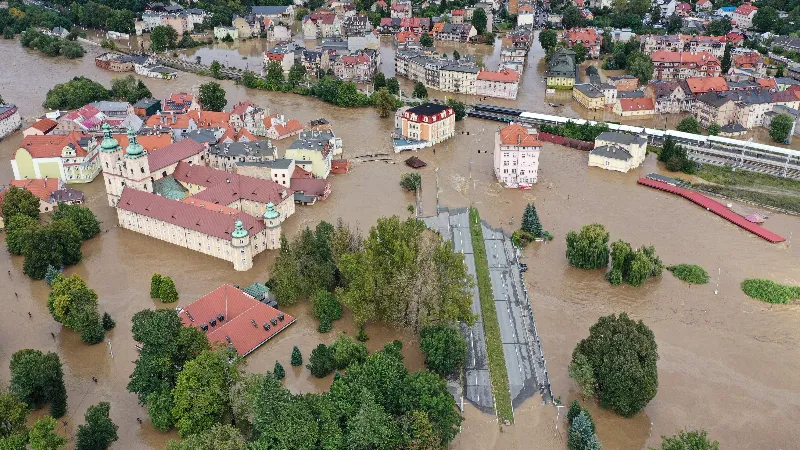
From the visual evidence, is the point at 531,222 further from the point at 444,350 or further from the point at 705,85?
the point at 705,85

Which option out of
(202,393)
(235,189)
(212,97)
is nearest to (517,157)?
(235,189)

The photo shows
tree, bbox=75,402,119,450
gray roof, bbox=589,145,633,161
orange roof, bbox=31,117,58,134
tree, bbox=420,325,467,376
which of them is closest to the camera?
tree, bbox=75,402,119,450

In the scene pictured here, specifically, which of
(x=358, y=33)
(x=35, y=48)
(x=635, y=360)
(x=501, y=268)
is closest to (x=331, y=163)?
(x=501, y=268)

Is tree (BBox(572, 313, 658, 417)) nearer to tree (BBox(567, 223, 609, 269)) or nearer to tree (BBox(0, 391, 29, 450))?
tree (BBox(567, 223, 609, 269))

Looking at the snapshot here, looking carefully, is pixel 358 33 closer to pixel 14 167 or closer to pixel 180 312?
pixel 14 167

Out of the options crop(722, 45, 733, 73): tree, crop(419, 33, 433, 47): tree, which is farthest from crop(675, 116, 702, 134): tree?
crop(419, 33, 433, 47): tree

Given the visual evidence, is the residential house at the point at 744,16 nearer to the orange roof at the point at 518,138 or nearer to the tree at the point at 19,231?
Answer: the orange roof at the point at 518,138

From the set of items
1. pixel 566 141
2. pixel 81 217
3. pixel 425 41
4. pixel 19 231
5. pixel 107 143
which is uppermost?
pixel 425 41

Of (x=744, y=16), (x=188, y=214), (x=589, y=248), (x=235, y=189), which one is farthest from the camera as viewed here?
(x=744, y=16)
